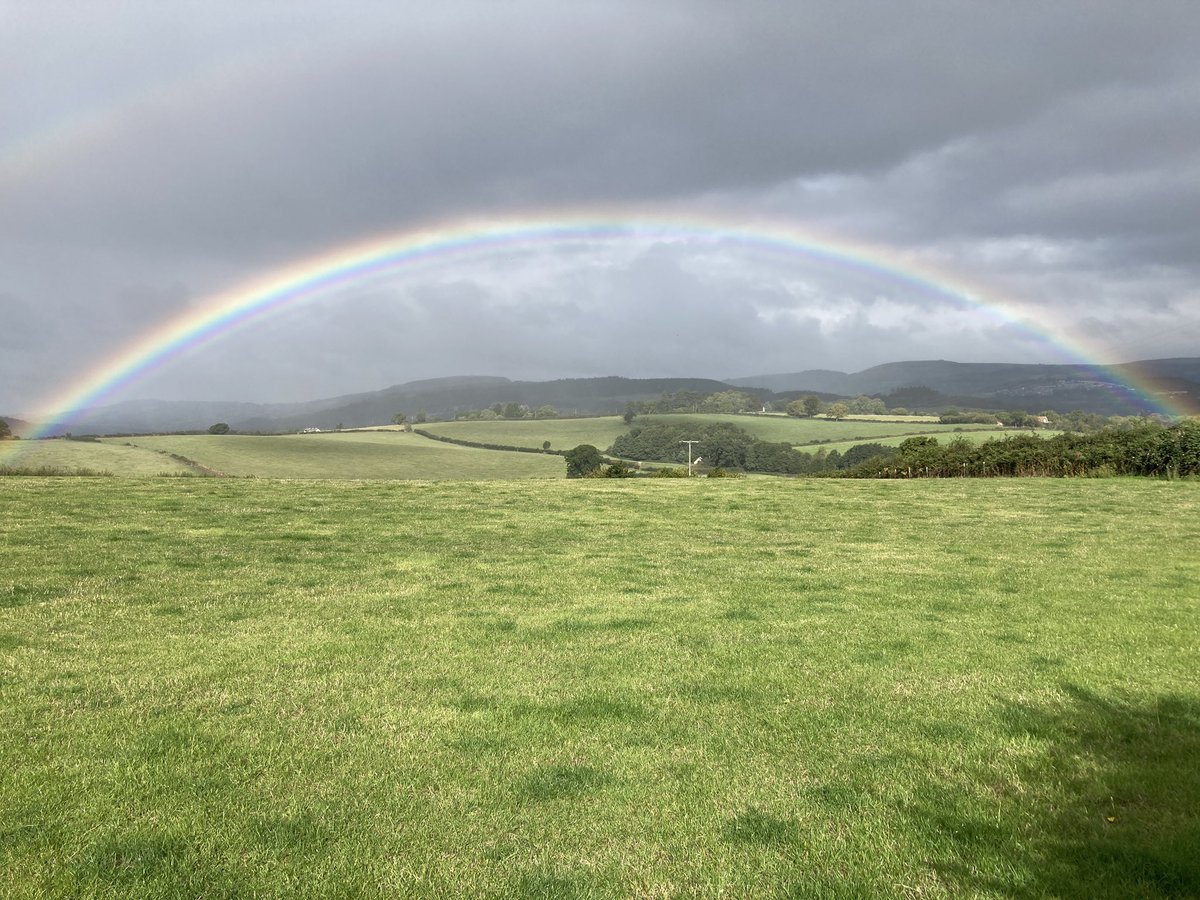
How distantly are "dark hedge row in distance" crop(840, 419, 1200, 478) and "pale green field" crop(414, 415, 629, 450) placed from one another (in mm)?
75301

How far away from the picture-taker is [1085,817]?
18.5ft

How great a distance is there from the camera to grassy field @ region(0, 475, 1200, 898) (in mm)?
5020

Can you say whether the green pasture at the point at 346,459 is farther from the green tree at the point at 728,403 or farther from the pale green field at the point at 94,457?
the green tree at the point at 728,403

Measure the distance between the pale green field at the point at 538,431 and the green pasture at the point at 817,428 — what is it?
878 cm

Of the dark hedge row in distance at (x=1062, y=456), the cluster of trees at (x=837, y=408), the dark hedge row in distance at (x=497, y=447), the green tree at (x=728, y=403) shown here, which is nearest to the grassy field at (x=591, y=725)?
the dark hedge row in distance at (x=1062, y=456)

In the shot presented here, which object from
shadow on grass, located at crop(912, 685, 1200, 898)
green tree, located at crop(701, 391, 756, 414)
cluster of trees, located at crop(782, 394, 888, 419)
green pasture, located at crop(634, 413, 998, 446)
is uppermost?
green tree, located at crop(701, 391, 756, 414)

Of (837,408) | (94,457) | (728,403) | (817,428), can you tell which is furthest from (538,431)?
(94,457)

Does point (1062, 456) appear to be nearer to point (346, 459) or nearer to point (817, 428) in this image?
point (346, 459)

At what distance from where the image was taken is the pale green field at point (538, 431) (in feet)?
397

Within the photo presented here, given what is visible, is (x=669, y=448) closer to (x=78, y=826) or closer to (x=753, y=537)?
(x=753, y=537)

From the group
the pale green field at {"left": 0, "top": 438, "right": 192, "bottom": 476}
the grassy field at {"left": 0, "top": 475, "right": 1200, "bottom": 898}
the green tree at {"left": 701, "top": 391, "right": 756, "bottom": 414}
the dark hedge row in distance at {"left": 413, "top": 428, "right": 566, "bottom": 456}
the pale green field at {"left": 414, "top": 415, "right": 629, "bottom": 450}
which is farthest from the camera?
the green tree at {"left": 701, "top": 391, "right": 756, "bottom": 414}

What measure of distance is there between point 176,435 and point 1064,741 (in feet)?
346

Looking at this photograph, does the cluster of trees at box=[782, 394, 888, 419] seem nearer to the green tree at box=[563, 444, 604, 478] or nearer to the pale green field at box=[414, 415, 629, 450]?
the pale green field at box=[414, 415, 629, 450]

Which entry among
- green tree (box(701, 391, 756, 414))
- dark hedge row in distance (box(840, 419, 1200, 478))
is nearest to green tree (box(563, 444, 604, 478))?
dark hedge row in distance (box(840, 419, 1200, 478))
